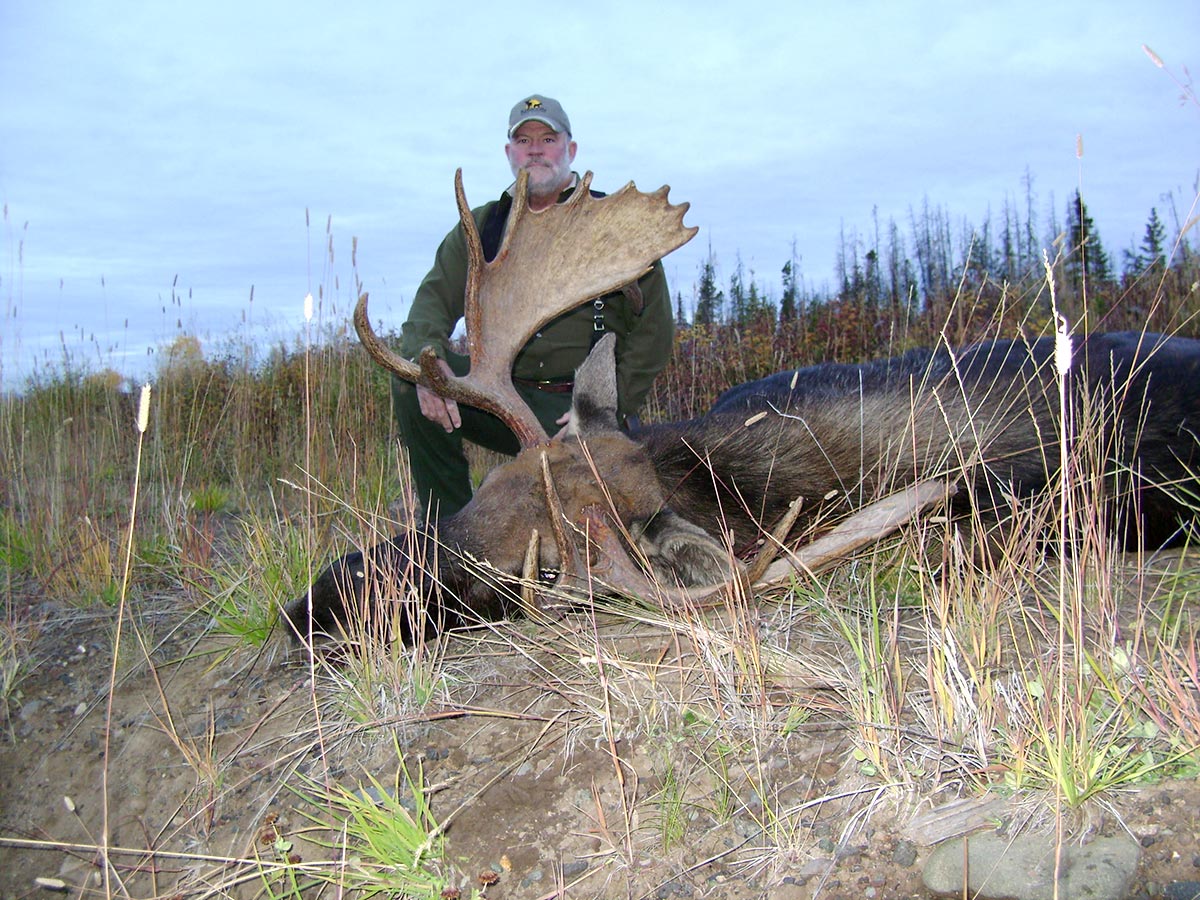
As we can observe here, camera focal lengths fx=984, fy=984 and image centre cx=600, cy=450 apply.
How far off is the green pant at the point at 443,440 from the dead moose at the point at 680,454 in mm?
1141

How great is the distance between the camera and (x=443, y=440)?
4949mm

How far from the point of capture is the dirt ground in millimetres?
2090

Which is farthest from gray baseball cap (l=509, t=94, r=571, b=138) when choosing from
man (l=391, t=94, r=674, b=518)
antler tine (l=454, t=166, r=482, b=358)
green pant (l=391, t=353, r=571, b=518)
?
antler tine (l=454, t=166, r=482, b=358)

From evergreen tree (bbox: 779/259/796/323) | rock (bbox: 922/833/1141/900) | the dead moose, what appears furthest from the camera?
evergreen tree (bbox: 779/259/796/323)

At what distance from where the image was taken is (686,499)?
3.46 meters

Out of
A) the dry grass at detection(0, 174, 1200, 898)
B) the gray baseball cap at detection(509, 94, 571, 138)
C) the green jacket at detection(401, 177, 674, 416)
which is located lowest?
the dry grass at detection(0, 174, 1200, 898)

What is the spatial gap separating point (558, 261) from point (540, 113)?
1.74 m

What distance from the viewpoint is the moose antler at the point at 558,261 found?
3.84 m

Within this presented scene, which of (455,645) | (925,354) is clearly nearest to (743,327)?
(925,354)

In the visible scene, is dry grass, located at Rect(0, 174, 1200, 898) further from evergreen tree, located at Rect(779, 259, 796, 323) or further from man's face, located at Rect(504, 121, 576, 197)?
evergreen tree, located at Rect(779, 259, 796, 323)

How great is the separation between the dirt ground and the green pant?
5.11 ft

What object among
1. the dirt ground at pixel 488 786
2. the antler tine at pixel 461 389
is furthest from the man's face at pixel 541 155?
the dirt ground at pixel 488 786

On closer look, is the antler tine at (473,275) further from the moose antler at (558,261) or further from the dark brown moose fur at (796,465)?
the dark brown moose fur at (796,465)

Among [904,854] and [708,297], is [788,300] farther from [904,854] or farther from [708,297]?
[904,854]
